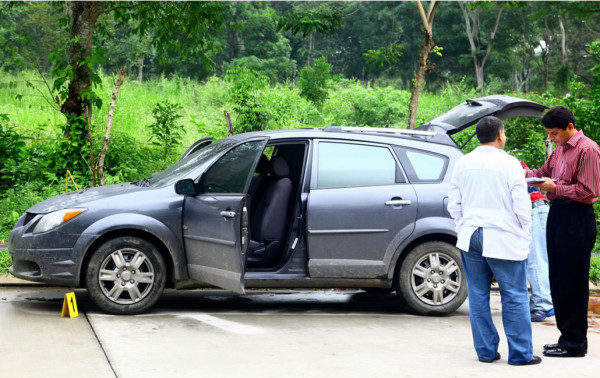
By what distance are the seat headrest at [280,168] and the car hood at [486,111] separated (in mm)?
1714

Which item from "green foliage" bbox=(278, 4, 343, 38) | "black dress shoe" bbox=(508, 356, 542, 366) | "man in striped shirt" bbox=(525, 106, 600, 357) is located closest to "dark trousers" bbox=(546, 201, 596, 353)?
"man in striped shirt" bbox=(525, 106, 600, 357)

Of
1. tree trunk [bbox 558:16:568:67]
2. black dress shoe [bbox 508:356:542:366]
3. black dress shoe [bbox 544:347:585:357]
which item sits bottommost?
black dress shoe [bbox 544:347:585:357]

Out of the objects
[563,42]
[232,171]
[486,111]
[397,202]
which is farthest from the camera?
[563,42]

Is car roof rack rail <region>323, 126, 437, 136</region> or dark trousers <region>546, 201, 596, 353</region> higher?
car roof rack rail <region>323, 126, 437, 136</region>

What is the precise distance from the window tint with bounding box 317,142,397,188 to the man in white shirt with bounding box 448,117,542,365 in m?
2.02

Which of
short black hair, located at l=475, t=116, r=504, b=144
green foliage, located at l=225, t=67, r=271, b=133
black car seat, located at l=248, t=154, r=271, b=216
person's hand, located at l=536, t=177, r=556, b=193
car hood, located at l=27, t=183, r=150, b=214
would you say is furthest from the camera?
green foliage, located at l=225, t=67, r=271, b=133

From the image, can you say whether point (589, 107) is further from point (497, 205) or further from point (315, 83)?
point (315, 83)

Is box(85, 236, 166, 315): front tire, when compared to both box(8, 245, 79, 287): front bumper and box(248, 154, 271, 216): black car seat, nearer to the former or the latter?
box(8, 245, 79, 287): front bumper

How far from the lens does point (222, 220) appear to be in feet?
25.4

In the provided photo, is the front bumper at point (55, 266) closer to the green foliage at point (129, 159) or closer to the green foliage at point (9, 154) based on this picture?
the green foliage at point (129, 159)

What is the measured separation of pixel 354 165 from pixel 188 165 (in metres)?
1.70

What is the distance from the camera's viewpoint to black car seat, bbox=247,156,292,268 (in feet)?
27.5

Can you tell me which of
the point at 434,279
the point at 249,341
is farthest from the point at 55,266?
the point at 434,279

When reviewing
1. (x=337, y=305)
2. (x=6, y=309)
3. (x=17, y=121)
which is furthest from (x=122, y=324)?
(x=17, y=121)
